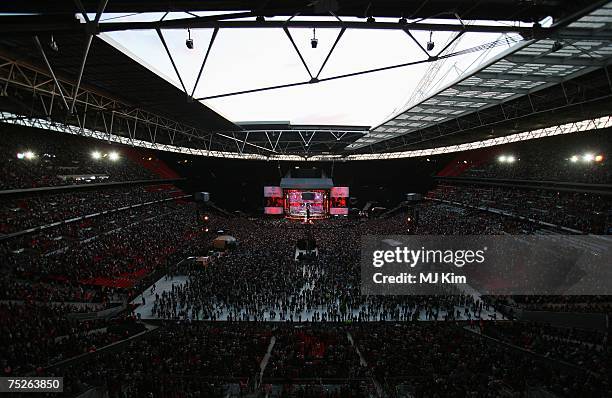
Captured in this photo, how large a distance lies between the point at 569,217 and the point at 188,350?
23603 mm

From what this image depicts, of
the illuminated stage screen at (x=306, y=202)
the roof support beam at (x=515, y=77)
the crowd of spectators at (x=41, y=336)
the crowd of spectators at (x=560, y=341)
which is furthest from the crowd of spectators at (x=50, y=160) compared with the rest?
the crowd of spectators at (x=560, y=341)

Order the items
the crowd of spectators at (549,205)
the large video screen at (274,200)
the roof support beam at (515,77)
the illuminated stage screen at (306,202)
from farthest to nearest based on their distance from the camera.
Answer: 1. the large video screen at (274,200)
2. the illuminated stage screen at (306,202)
3. the crowd of spectators at (549,205)
4. the roof support beam at (515,77)

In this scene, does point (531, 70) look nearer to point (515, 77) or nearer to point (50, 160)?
point (515, 77)

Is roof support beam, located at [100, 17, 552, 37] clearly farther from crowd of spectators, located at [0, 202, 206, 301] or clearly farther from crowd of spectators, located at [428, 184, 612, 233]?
crowd of spectators, located at [428, 184, 612, 233]

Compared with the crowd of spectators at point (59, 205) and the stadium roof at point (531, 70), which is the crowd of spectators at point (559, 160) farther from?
the crowd of spectators at point (59, 205)

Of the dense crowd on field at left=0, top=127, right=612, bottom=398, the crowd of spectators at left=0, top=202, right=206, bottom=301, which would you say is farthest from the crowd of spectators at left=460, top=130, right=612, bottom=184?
the crowd of spectators at left=0, top=202, right=206, bottom=301

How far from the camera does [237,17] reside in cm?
499

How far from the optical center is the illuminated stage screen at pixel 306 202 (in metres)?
46.7

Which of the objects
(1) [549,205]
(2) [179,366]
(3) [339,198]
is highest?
(1) [549,205]

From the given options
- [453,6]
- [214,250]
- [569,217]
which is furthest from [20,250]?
[569,217]

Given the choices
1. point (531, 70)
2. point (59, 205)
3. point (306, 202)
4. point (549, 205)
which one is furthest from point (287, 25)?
point (306, 202)

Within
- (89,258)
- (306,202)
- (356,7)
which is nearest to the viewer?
(356,7)

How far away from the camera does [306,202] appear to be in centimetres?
4672

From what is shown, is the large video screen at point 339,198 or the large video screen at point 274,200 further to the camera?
the large video screen at point 339,198
